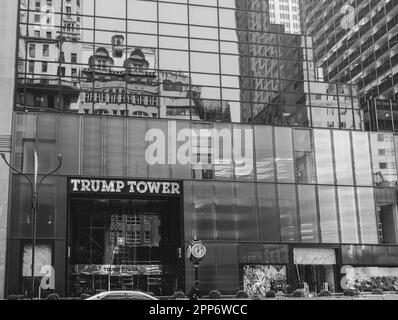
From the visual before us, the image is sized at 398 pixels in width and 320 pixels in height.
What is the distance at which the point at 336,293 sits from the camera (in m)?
47.6

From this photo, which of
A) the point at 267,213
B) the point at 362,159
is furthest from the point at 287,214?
the point at 362,159

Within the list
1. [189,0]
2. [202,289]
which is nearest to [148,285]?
[202,289]

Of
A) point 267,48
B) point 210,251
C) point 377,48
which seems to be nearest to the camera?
point 210,251

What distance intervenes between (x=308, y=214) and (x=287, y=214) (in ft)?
6.56

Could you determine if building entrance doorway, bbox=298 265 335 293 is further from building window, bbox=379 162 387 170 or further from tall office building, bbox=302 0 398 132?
tall office building, bbox=302 0 398 132

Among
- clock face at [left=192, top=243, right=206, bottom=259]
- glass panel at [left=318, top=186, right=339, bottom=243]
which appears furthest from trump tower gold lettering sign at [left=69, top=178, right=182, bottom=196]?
clock face at [left=192, top=243, right=206, bottom=259]

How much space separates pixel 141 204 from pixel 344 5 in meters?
70.0

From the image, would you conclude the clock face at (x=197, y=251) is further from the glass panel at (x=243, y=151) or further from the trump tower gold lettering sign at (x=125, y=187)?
the glass panel at (x=243, y=151)

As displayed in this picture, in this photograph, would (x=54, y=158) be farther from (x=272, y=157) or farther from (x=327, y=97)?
(x=327, y=97)

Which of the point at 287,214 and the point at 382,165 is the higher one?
the point at 382,165

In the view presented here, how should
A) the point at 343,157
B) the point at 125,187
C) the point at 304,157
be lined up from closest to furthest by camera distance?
1. the point at 125,187
2. the point at 304,157
3. the point at 343,157

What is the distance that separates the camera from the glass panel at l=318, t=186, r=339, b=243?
49.9m

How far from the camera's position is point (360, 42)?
326 feet

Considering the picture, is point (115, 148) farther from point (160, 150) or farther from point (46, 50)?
point (46, 50)
